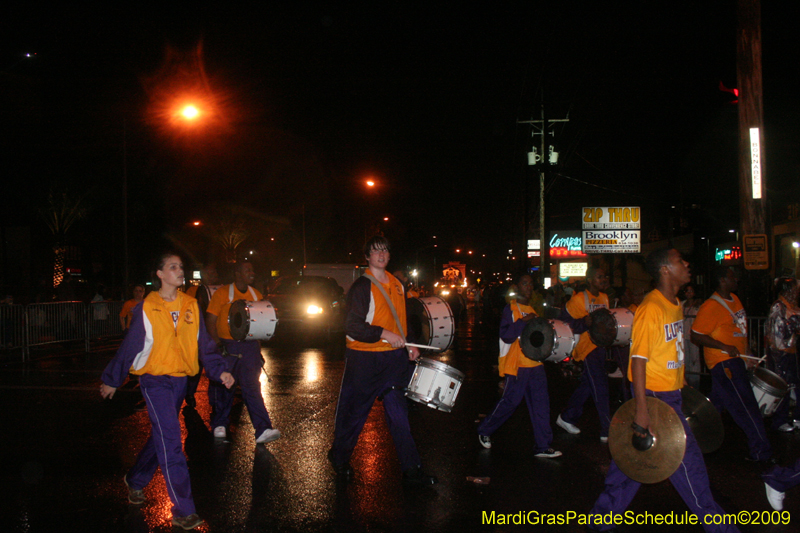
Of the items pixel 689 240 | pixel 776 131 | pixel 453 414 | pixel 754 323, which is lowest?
pixel 453 414

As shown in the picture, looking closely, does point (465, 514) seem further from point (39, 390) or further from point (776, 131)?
point (776, 131)

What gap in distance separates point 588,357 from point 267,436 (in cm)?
356

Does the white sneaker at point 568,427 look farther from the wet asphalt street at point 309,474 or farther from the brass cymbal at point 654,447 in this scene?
the brass cymbal at point 654,447

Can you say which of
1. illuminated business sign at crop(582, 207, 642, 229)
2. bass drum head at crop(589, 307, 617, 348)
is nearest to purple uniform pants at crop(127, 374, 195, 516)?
bass drum head at crop(589, 307, 617, 348)

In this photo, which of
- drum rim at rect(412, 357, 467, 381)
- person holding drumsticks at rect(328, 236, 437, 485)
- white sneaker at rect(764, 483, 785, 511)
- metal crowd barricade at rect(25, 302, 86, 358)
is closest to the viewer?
white sneaker at rect(764, 483, 785, 511)

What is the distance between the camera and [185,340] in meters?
4.48

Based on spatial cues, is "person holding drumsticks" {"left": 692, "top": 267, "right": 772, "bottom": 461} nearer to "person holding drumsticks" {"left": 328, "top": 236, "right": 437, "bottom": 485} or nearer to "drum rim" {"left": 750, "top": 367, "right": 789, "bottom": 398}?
"drum rim" {"left": 750, "top": 367, "right": 789, "bottom": 398}

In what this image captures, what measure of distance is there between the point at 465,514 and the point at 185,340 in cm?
242

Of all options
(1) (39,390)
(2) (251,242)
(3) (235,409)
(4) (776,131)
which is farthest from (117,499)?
(2) (251,242)

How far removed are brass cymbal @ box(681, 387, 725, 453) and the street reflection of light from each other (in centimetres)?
747

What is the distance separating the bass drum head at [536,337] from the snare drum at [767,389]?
6.75 ft

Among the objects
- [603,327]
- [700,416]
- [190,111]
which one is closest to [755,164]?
[603,327]

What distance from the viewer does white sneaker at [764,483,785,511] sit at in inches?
171

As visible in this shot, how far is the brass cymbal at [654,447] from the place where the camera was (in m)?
3.61
